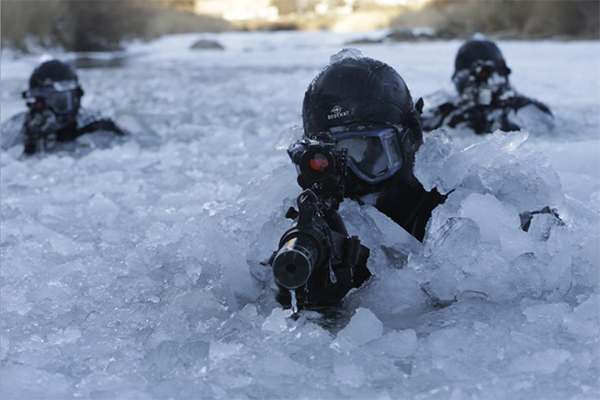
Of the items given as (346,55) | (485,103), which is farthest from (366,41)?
(346,55)

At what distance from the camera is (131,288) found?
261 cm

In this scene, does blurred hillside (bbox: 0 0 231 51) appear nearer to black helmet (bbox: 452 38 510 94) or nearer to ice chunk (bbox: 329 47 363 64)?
black helmet (bbox: 452 38 510 94)

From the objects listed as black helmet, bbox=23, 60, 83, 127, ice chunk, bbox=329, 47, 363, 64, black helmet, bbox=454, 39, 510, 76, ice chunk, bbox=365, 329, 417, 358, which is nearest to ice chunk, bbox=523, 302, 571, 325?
ice chunk, bbox=365, 329, 417, 358

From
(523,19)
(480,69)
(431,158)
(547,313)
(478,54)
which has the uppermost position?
(523,19)

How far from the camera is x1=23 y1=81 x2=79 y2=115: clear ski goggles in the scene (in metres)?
5.55

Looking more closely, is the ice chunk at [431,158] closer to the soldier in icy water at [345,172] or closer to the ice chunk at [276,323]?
the soldier in icy water at [345,172]

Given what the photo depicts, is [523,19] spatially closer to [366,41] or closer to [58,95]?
[366,41]

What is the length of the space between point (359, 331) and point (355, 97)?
2.72 ft

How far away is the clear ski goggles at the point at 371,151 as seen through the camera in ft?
7.41

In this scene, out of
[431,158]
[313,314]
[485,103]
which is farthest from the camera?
[485,103]

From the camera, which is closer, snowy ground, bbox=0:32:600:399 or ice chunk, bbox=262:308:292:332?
snowy ground, bbox=0:32:600:399

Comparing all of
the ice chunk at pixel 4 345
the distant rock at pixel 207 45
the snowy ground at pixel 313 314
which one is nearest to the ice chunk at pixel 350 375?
the snowy ground at pixel 313 314

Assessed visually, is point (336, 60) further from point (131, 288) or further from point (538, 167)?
point (131, 288)

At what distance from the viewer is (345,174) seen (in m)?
2.05
